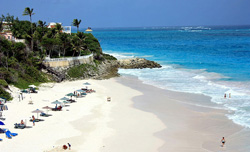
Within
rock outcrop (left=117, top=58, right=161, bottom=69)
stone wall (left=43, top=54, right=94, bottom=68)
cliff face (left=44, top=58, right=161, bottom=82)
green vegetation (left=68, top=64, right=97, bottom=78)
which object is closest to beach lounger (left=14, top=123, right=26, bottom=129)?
cliff face (left=44, top=58, right=161, bottom=82)

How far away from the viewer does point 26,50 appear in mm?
49406

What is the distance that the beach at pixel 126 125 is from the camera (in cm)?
2497

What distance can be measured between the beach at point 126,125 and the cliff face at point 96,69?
27.5ft

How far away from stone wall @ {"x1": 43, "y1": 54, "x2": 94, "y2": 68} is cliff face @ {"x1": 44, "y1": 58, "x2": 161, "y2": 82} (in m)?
0.65

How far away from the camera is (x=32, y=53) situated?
5022 centimetres

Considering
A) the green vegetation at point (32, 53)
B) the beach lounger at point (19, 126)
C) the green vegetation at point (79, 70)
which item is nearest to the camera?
the beach lounger at point (19, 126)

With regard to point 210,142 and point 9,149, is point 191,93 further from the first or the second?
point 9,149

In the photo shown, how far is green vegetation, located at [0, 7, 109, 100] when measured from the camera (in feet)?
140

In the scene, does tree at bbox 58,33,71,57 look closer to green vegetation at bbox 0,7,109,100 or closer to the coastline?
green vegetation at bbox 0,7,109,100

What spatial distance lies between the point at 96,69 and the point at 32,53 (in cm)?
1411

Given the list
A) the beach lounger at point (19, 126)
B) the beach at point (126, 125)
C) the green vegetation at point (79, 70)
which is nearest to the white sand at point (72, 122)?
the beach at point (126, 125)

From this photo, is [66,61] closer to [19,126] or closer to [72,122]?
[72,122]

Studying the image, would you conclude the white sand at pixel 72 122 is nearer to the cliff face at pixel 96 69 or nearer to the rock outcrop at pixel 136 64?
the cliff face at pixel 96 69

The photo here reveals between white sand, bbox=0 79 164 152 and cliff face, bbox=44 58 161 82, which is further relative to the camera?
cliff face, bbox=44 58 161 82
